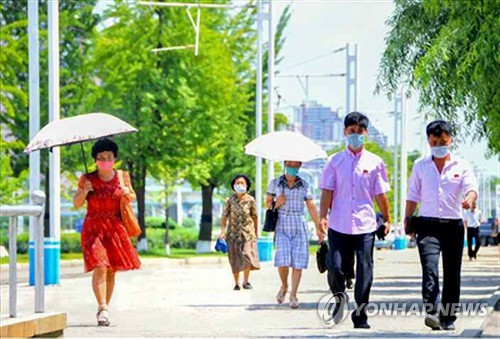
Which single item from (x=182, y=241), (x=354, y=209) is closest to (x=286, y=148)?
(x=354, y=209)

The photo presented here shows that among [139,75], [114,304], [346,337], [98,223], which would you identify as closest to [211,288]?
[114,304]

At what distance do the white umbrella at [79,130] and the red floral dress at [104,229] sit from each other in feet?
1.58

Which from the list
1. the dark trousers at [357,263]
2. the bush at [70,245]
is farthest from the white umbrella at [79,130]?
the bush at [70,245]

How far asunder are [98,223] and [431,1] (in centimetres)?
419

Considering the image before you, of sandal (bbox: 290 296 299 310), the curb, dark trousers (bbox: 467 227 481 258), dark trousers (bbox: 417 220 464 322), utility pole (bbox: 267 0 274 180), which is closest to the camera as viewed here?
the curb

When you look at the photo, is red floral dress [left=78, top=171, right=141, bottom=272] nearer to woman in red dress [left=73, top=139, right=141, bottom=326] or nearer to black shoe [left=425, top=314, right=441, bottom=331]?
woman in red dress [left=73, top=139, right=141, bottom=326]

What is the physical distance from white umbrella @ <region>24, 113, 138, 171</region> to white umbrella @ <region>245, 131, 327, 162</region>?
3.83 metres

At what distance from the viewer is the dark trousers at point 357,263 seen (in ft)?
46.5

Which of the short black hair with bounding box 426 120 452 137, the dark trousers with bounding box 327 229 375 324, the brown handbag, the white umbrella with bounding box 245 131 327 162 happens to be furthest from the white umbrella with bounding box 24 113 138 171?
the white umbrella with bounding box 245 131 327 162

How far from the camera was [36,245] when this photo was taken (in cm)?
1315

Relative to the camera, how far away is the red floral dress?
15.2 meters

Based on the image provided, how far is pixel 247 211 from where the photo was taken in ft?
72.7

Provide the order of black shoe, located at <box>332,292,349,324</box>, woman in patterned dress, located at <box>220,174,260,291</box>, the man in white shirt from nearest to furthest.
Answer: black shoe, located at <box>332,292,349,324</box>, woman in patterned dress, located at <box>220,174,260,291</box>, the man in white shirt

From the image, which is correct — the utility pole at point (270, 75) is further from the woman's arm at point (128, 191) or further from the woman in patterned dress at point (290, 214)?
the woman's arm at point (128, 191)
